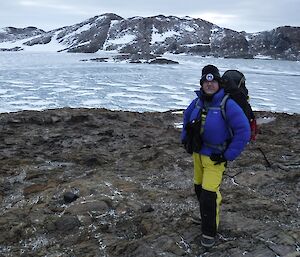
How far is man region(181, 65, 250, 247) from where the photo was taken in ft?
12.2

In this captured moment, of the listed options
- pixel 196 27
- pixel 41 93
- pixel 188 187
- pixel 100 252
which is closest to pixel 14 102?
pixel 41 93

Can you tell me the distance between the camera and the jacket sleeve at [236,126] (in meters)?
3.69

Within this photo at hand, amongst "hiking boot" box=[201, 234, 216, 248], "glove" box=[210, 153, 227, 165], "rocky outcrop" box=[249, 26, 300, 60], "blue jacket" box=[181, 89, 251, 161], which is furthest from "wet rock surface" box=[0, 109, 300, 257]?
"rocky outcrop" box=[249, 26, 300, 60]

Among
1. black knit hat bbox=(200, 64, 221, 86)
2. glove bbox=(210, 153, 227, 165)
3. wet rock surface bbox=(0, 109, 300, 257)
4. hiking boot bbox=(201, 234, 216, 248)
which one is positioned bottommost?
wet rock surface bbox=(0, 109, 300, 257)

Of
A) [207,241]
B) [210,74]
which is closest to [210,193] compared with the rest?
[207,241]

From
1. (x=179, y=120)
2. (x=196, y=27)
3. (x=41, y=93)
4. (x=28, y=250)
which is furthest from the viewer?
(x=196, y=27)

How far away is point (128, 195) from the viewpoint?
530 cm

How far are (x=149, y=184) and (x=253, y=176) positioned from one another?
156 cm

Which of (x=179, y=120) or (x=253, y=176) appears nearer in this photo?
(x=253, y=176)

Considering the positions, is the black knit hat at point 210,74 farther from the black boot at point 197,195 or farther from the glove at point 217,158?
the black boot at point 197,195

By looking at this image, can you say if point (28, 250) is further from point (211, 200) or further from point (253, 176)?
point (253, 176)

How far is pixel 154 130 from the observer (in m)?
9.42

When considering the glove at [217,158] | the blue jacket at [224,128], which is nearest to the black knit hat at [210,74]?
the blue jacket at [224,128]

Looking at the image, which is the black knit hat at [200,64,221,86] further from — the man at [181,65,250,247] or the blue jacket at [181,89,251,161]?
the blue jacket at [181,89,251,161]
